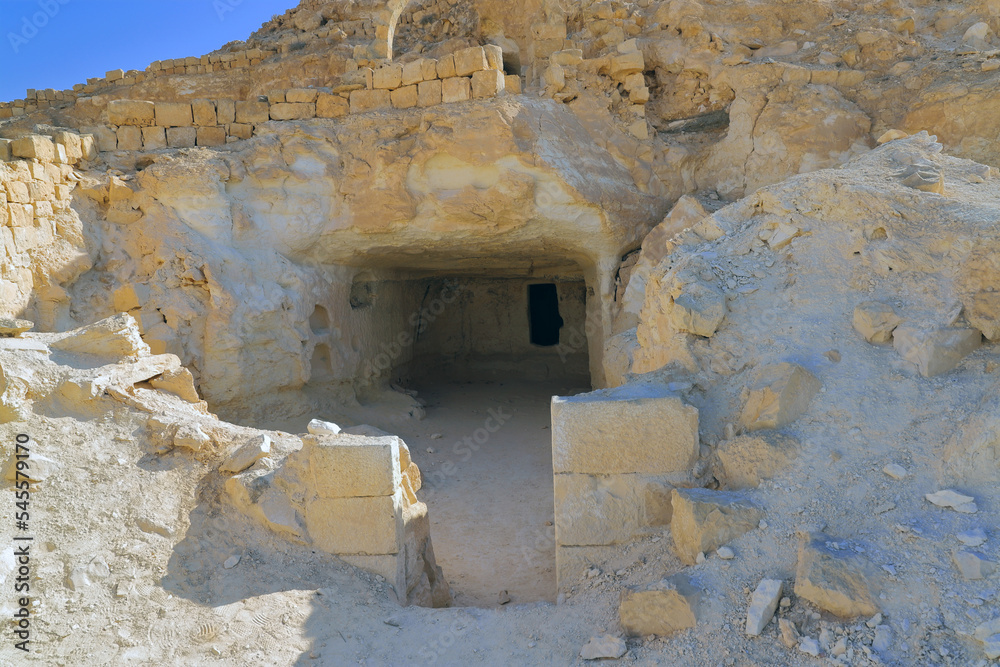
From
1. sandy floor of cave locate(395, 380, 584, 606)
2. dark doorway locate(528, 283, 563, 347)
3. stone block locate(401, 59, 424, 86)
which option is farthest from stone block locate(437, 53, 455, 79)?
dark doorway locate(528, 283, 563, 347)

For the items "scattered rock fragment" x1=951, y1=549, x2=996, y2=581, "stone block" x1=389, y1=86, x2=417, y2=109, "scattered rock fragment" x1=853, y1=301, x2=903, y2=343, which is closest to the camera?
"scattered rock fragment" x1=951, y1=549, x2=996, y2=581

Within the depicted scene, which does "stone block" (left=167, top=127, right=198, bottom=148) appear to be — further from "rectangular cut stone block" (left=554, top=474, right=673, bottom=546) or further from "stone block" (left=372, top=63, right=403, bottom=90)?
"rectangular cut stone block" (left=554, top=474, right=673, bottom=546)

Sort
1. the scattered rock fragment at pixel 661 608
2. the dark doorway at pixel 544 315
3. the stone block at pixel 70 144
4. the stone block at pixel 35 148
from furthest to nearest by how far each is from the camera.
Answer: the dark doorway at pixel 544 315
the stone block at pixel 70 144
the stone block at pixel 35 148
the scattered rock fragment at pixel 661 608

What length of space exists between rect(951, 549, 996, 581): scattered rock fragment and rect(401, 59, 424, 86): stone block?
6541mm

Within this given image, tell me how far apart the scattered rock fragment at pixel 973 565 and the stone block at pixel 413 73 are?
6541 millimetres

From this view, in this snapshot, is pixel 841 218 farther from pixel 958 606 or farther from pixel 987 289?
pixel 958 606

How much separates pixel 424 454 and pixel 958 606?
5.98 metres

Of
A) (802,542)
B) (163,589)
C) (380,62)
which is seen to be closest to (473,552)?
(163,589)

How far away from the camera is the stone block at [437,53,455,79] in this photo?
7160 mm

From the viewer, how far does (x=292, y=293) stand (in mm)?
7152

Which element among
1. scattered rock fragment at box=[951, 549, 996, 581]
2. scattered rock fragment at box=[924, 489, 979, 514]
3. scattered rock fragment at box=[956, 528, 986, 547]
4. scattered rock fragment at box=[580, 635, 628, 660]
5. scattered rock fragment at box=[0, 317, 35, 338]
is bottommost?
scattered rock fragment at box=[580, 635, 628, 660]

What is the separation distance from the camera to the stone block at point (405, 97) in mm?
7285

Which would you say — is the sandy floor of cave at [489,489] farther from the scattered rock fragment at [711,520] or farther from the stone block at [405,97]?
the stone block at [405,97]

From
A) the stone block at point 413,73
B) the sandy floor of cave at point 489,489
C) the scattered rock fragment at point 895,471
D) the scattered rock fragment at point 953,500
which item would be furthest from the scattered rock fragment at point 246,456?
the stone block at point 413,73
